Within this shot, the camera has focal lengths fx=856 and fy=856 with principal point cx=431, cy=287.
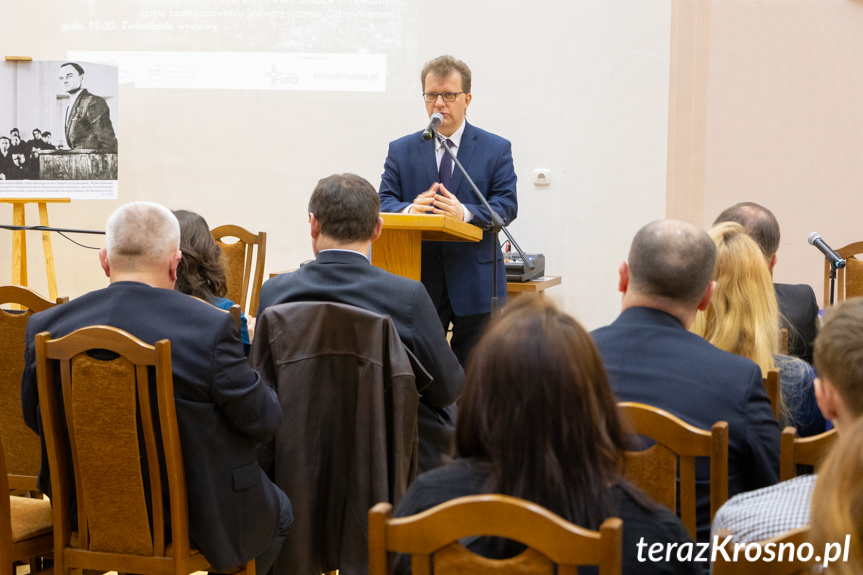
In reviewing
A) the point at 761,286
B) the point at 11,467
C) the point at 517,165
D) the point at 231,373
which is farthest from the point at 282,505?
the point at 517,165

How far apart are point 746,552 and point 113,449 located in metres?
1.41

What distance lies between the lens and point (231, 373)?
1979mm

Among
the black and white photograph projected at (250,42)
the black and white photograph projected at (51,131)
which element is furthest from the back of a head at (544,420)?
the black and white photograph projected at (51,131)

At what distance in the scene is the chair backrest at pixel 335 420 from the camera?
2.24 meters

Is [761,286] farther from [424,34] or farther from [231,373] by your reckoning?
[424,34]

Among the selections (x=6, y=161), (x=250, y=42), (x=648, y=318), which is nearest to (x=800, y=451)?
(x=648, y=318)

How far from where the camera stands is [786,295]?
3.00m

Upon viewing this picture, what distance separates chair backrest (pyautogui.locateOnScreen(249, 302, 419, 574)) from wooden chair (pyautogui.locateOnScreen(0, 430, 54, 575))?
603mm

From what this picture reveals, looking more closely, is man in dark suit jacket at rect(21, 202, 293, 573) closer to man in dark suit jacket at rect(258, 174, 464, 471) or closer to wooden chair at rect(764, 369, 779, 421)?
man in dark suit jacket at rect(258, 174, 464, 471)

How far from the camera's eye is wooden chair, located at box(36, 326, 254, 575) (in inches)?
74.9

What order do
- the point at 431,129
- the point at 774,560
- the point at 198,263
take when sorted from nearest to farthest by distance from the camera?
the point at 774,560
the point at 198,263
the point at 431,129

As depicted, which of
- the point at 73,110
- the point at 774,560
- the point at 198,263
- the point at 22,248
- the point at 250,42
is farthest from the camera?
the point at 250,42

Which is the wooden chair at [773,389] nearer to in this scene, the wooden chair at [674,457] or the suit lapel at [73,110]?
the wooden chair at [674,457]

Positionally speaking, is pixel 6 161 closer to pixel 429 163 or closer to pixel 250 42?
pixel 250 42
